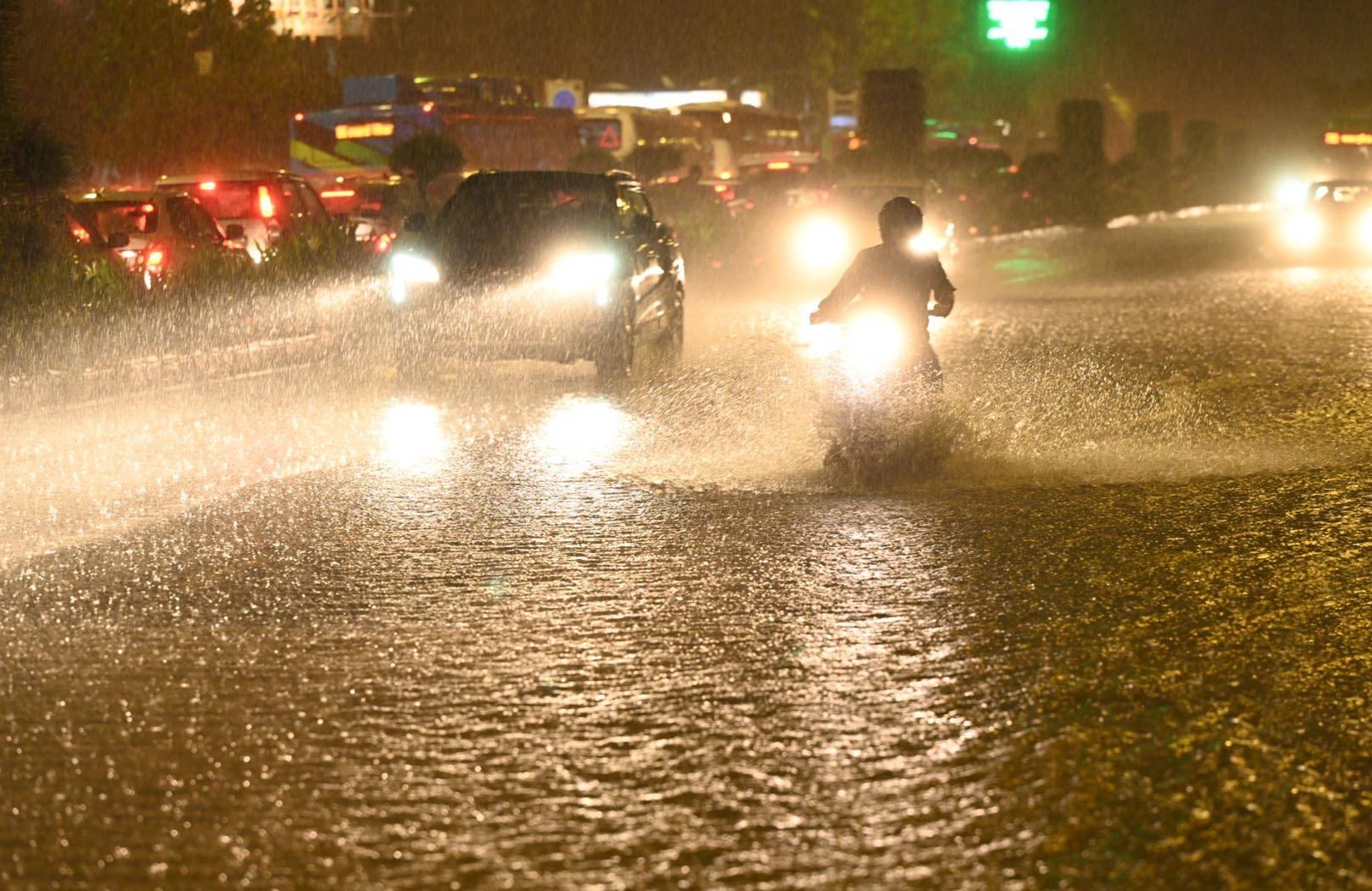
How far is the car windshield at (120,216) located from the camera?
21.4 m

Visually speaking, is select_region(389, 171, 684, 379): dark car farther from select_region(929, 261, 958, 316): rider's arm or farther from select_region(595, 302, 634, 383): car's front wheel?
select_region(929, 261, 958, 316): rider's arm

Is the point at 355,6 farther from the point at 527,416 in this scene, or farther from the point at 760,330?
the point at 527,416

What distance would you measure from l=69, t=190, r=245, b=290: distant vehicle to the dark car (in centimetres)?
373

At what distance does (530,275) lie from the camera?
55.7 feet

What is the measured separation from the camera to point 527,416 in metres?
14.8

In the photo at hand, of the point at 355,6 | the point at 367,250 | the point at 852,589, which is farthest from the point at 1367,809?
the point at 355,6

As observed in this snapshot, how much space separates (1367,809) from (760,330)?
56.3ft

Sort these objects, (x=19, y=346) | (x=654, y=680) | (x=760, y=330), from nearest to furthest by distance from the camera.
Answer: (x=654, y=680), (x=19, y=346), (x=760, y=330)

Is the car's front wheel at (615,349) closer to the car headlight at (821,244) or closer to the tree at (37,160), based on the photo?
the tree at (37,160)

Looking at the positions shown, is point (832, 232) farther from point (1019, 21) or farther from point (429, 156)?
point (1019, 21)

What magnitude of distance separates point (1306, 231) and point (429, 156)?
20141 mm

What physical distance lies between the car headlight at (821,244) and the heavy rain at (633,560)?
6.20 m

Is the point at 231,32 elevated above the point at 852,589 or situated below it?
above

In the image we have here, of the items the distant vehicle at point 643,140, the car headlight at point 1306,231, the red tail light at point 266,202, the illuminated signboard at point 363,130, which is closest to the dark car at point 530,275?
the red tail light at point 266,202
